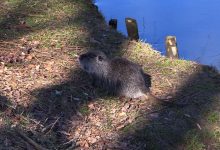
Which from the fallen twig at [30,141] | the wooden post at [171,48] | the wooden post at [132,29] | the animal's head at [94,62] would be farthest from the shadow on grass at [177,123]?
the wooden post at [132,29]

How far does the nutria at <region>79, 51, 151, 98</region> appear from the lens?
258 inches

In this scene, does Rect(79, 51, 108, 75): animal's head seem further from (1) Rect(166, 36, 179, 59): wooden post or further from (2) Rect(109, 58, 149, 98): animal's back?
(1) Rect(166, 36, 179, 59): wooden post

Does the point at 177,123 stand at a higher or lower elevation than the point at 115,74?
lower

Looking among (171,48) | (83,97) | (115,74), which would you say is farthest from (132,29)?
(83,97)

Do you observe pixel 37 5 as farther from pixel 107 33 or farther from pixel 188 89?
pixel 188 89

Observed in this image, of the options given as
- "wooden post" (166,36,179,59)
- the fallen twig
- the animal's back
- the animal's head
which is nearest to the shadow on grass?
the animal's back

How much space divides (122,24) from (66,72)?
5.10 meters

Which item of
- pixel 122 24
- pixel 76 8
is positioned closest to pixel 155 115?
pixel 76 8

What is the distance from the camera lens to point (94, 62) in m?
6.63

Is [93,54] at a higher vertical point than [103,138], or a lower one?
higher

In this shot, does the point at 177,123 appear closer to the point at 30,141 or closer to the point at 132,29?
the point at 30,141

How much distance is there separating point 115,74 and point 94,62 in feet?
1.09

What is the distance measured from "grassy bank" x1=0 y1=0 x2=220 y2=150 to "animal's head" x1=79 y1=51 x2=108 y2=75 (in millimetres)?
236

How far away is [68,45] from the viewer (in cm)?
773
